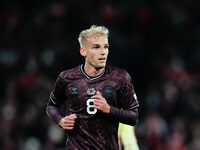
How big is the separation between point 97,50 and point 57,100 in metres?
0.74

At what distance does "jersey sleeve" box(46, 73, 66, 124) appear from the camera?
5285 mm

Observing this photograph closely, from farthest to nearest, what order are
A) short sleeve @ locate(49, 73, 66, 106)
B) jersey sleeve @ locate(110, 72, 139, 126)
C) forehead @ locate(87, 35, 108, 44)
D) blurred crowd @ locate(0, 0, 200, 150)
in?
blurred crowd @ locate(0, 0, 200, 150) → short sleeve @ locate(49, 73, 66, 106) → forehead @ locate(87, 35, 108, 44) → jersey sleeve @ locate(110, 72, 139, 126)

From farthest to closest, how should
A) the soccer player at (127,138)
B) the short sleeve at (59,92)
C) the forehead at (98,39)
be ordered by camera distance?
the soccer player at (127,138), the short sleeve at (59,92), the forehead at (98,39)

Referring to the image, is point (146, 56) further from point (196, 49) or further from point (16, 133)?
point (16, 133)

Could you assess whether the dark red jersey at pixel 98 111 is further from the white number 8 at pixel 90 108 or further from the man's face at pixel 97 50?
the man's face at pixel 97 50

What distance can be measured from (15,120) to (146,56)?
123 inches

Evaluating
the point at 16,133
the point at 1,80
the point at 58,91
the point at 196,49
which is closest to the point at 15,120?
the point at 16,133

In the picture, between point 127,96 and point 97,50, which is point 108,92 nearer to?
point 127,96

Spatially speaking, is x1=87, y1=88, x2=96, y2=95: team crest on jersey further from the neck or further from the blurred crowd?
the blurred crowd

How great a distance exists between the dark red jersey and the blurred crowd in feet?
16.2

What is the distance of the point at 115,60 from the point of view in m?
11.1

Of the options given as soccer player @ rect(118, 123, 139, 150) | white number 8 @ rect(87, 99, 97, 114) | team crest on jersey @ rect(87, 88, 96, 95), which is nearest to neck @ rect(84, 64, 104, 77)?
team crest on jersey @ rect(87, 88, 96, 95)

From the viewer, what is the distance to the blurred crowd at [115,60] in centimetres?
1039

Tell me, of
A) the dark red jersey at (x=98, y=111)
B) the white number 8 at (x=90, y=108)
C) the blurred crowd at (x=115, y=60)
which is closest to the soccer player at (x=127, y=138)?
the dark red jersey at (x=98, y=111)
